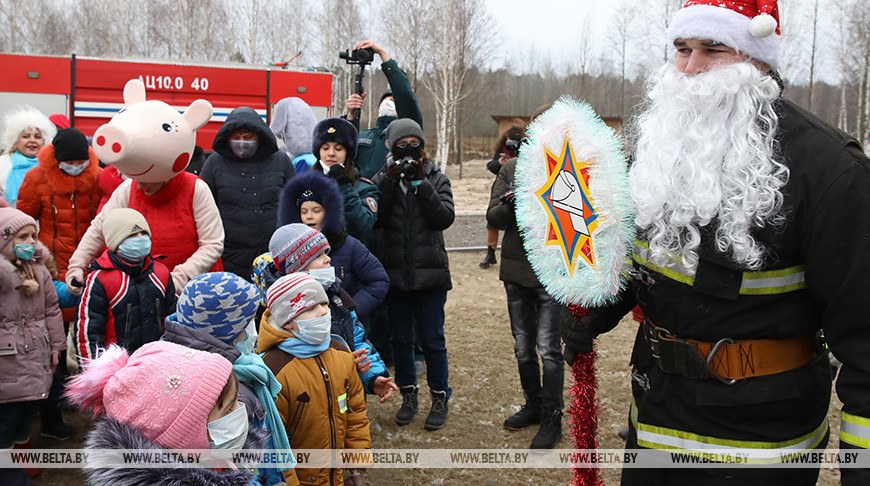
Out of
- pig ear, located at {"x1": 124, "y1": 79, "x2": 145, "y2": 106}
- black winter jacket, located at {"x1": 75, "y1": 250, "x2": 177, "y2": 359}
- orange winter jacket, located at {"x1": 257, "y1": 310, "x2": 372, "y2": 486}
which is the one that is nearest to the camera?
orange winter jacket, located at {"x1": 257, "y1": 310, "x2": 372, "y2": 486}

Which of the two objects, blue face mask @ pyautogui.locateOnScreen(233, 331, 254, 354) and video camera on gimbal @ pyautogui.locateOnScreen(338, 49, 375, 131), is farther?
video camera on gimbal @ pyautogui.locateOnScreen(338, 49, 375, 131)

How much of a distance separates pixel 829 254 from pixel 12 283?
3.72 meters

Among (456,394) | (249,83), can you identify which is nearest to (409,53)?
(249,83)

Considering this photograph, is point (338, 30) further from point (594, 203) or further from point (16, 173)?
point (594, 203)

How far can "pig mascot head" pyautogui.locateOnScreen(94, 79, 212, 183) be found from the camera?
3646mm

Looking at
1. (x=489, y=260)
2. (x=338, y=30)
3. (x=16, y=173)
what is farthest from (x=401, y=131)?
(x=338, y=30)

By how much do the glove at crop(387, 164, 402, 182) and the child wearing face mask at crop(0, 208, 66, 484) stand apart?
2.12 meters

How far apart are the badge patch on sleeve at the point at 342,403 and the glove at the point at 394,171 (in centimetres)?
191

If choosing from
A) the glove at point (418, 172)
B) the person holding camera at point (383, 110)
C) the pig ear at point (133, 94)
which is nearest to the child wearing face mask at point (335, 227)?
the glove at point (418, 172)

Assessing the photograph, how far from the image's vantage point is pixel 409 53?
29.2 meters

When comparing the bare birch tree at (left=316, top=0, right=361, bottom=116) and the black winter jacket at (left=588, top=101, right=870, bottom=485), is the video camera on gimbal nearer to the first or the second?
the black winter jacket at (left=588, top=101, right=870, bottom=485)

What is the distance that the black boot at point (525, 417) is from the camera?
4383 millimetres

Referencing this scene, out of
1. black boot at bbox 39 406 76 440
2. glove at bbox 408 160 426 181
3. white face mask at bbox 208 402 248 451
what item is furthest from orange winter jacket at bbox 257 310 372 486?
black boot at bbox 39 406 76 440

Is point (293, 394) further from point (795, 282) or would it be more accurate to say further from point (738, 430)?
point (795, 282)
